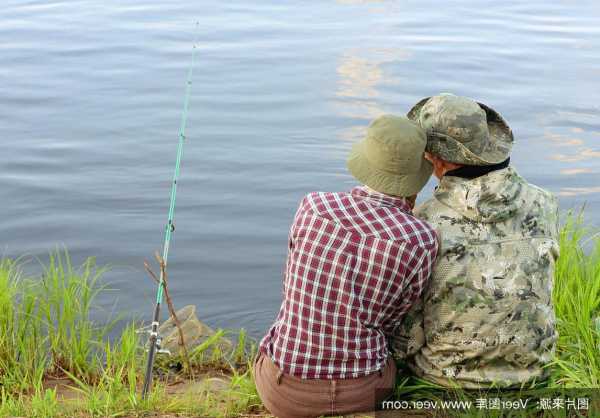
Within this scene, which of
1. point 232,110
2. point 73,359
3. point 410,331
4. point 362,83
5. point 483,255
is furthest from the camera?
point 362,83

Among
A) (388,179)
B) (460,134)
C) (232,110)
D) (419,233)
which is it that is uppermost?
(460,134)

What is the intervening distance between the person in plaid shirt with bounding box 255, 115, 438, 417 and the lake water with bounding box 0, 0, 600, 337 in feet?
7.48

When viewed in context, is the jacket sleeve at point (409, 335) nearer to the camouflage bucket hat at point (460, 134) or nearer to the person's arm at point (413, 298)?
the person's arm at point (413, 298)

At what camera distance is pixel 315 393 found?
129 inches

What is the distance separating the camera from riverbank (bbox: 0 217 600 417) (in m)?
3.57

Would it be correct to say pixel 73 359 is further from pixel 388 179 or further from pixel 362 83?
pixel 362 83

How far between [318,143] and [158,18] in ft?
17.1

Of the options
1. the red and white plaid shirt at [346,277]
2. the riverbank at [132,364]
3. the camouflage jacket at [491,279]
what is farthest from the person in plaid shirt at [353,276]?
the riverbank at [132,364]

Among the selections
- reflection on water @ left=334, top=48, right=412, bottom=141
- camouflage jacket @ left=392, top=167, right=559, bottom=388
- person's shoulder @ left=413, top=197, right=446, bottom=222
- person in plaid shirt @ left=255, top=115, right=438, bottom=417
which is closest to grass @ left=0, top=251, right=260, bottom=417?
person in plaid shirt @ left=255, top=115, right=438, bottom=417

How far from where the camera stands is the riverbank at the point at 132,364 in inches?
140

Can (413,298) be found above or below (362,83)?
above

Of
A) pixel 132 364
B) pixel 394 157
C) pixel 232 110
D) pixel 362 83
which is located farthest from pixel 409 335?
pixel 362 83

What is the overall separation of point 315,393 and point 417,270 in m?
0.53

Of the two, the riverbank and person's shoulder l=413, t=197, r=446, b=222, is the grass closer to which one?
the riverbank
